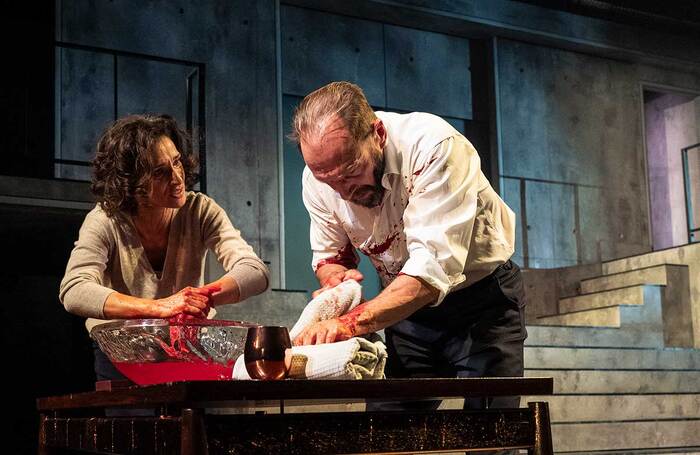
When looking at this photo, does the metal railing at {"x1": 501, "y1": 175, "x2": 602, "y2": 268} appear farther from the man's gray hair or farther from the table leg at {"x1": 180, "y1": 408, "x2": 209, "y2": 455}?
the table leg at {"x1": 180, "y1": 408, "x2": 209, "y2": 455}

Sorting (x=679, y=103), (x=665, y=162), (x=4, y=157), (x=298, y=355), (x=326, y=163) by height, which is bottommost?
(x=298, y=355)

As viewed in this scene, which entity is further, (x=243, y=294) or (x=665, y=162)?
(x=665, y=162)

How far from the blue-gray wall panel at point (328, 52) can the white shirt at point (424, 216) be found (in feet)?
19.9

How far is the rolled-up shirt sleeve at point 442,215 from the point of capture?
176cm

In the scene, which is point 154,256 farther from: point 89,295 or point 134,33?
point 134,33

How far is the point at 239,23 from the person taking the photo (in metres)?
7.55

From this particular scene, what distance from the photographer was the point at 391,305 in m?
1.70

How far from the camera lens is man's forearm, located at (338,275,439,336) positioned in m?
1.66

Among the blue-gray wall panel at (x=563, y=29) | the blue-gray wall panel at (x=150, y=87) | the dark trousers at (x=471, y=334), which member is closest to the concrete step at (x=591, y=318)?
the blue-gray wall panel at (x=563, y=29)

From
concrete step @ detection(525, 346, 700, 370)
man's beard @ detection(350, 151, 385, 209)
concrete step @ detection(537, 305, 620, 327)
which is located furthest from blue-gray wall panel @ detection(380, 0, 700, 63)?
man's beard @ detection(350, 151, 385, 209)

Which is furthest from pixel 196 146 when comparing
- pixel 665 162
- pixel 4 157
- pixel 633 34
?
pixel 665 162

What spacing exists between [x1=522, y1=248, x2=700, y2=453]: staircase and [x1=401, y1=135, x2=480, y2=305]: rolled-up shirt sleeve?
306 centimetres

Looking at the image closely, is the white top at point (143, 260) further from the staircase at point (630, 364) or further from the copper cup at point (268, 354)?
the staircase at point (630, 364)

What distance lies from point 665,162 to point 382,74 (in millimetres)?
3910
